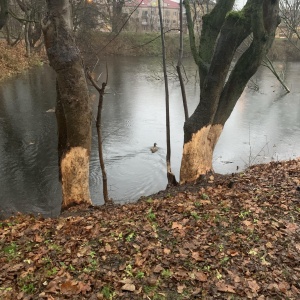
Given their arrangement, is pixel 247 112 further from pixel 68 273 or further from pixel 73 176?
pixel 68 273

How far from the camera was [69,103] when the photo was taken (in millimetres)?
6387

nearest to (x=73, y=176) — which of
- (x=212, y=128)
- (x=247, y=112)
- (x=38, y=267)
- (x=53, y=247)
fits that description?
(x=53, y=247)

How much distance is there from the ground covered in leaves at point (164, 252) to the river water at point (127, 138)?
3.75 metres

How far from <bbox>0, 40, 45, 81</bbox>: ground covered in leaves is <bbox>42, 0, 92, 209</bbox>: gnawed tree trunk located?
1886 centimetres

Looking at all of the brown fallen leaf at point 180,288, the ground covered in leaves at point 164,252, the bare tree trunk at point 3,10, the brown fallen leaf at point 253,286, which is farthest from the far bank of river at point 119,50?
the brown fallen leaf at point 253,286

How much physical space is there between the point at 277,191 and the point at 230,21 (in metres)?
3.63

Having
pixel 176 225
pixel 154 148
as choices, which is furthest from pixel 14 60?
pixel 176 225

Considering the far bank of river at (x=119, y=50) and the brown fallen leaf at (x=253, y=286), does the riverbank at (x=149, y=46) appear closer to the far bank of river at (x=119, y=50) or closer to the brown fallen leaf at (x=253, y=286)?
the far bank of river at (x=119, y=50)

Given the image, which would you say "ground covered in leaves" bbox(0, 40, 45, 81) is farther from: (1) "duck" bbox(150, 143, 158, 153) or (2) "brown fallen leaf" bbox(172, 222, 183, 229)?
(2) "brown fallen leaf" bbox(172, 222, 183, 229)

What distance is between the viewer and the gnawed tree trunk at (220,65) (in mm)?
7105

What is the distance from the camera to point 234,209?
18.9 ft

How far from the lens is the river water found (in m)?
10.0

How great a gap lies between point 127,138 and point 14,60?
17574 mm

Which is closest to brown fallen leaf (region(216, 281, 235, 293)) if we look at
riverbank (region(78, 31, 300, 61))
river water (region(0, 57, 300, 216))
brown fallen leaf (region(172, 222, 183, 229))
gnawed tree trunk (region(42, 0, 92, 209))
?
brown fallen leaf (region(172, 222, 183, 229))
